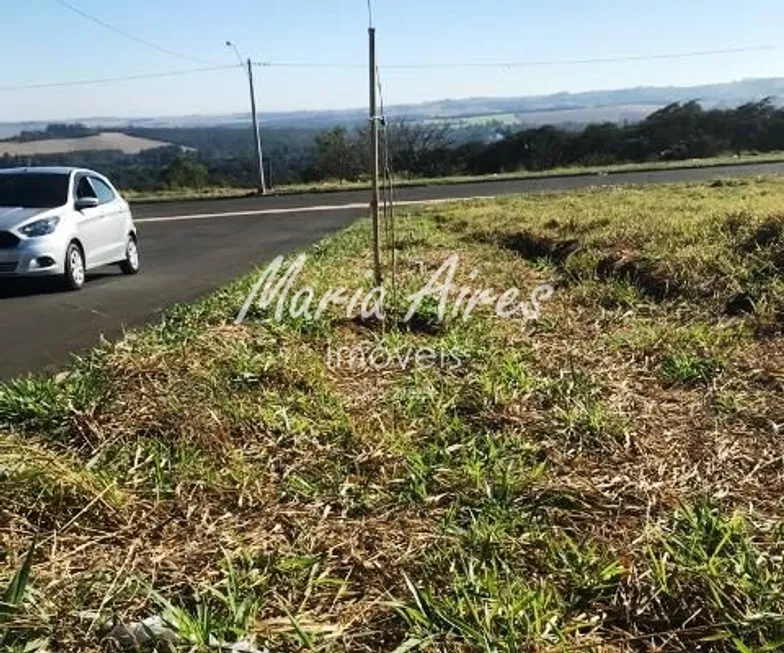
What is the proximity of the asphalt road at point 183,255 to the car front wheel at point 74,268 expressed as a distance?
184 millimetres

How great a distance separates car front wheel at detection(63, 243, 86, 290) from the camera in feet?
32.3

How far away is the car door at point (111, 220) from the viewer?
11.1 m

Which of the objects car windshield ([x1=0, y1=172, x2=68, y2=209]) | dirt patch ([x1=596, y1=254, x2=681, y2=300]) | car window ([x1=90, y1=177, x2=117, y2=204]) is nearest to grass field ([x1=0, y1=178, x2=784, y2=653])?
dirt patch ([x1=596, y1=254, x2=681, y2=300])

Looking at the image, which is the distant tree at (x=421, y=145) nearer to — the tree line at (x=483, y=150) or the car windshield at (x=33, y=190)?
the tree line at (x=483, y=150)

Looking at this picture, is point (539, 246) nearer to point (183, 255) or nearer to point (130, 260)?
point (130, 260)

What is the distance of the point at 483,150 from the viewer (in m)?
47.1

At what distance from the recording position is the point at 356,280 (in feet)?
28.6

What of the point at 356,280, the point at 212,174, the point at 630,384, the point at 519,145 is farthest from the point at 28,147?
the point at 630,384

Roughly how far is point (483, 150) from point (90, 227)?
38302mm

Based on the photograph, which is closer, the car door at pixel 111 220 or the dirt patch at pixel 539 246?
the dirt patch at pixel 539 246

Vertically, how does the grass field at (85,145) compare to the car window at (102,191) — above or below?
below

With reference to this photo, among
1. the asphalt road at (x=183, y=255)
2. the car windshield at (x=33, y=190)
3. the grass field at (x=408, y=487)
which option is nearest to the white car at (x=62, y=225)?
the car windshield at (x=33, y=190)

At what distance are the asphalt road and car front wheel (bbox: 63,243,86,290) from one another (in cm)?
18

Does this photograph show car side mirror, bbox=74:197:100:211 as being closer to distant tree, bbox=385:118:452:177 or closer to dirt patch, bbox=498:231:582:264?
dirt patch, bbox=498:231:582:264
